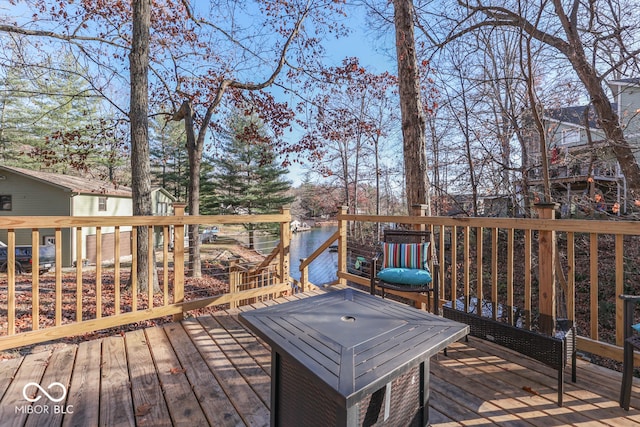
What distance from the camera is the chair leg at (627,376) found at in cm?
160

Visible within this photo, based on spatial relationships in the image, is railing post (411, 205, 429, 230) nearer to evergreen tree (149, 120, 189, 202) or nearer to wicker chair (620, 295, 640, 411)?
wicker chair (620, 295, 640, 411)

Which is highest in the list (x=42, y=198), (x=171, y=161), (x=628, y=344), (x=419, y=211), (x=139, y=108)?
(x=171, y=161)

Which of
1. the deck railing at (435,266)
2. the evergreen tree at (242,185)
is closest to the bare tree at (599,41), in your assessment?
the deck railing at (435,266)

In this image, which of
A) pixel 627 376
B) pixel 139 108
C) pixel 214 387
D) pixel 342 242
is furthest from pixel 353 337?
pixel 139 108

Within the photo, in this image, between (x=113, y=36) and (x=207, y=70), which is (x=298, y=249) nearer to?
(x=207, y=70)

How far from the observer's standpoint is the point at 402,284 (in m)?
2.74

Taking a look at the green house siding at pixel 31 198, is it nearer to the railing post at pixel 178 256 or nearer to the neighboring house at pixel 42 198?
the neighboring house at pixel 42 198

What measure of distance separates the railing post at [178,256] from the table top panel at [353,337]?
5.78 feet

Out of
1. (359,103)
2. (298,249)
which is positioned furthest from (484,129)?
(298,249)

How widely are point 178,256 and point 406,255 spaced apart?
2.28 m

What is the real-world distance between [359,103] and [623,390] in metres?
12.9

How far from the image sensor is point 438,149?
30.8 ft

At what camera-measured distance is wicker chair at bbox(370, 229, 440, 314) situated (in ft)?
8.34

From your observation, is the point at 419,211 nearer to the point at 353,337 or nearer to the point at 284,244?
the point at 284,244
